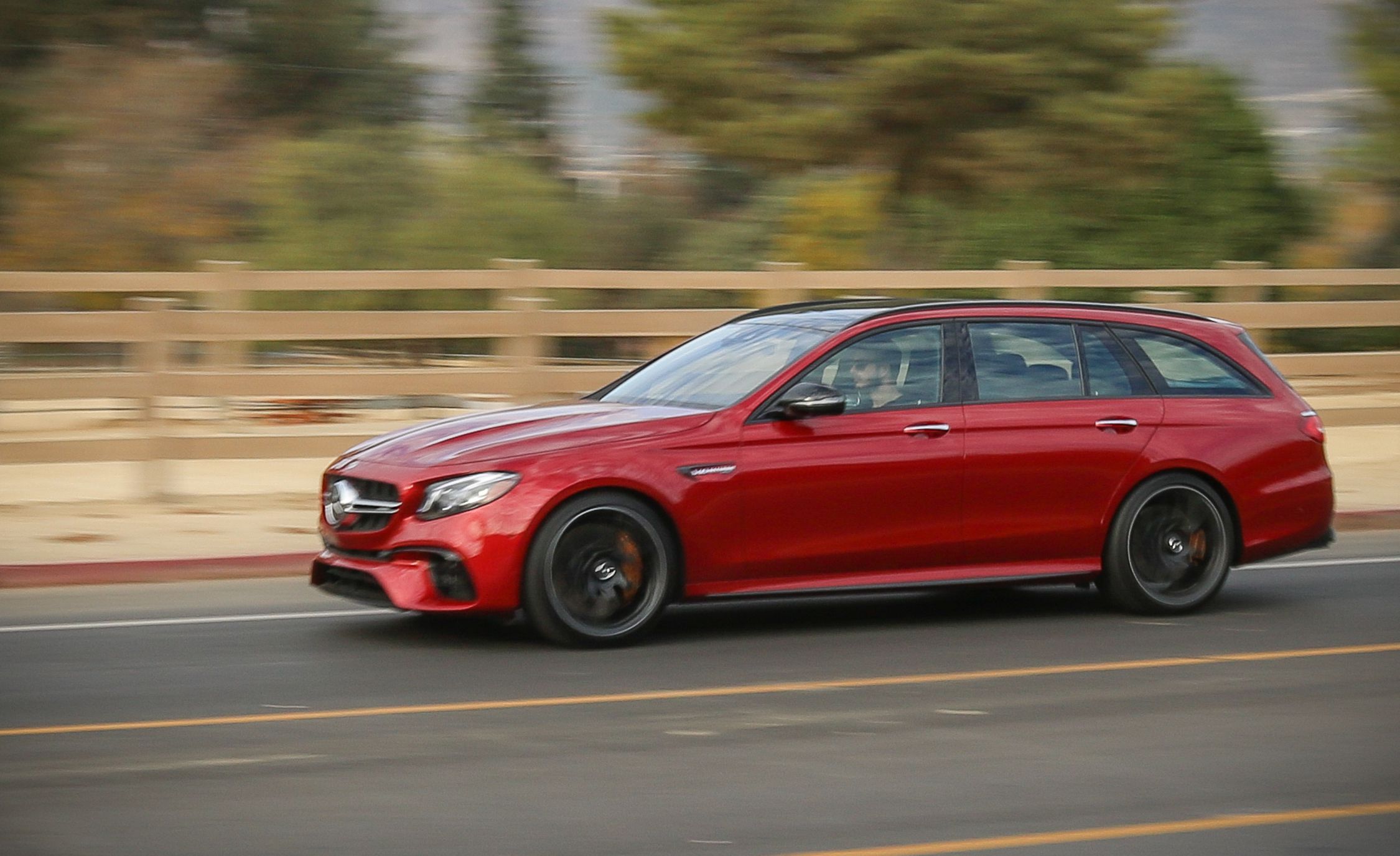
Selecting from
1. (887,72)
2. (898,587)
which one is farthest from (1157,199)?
(898,587)

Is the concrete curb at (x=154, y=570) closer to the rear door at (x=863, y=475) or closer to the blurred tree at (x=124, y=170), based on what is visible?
the rear door at (x=863, y=475)

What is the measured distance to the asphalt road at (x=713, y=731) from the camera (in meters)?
5.70

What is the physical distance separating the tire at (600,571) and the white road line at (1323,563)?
14.7 feet

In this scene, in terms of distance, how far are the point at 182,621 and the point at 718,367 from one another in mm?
2897

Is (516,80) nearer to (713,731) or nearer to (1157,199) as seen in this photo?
(1157,199)

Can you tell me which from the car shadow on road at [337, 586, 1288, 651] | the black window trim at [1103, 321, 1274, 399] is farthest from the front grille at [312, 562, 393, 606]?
the black window trim at [1103, 321, 1274, 399]

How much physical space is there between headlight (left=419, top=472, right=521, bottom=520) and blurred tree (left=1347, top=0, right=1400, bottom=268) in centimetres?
2853

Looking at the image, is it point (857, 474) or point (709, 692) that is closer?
point (709, 692)

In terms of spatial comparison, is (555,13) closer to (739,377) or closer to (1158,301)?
(1158,301)

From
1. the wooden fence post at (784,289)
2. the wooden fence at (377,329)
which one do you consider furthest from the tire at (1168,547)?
the wooden fence post at (784,289)

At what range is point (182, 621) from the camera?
9.42m

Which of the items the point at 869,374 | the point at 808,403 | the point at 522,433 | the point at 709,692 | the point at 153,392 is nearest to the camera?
the point at 709,692

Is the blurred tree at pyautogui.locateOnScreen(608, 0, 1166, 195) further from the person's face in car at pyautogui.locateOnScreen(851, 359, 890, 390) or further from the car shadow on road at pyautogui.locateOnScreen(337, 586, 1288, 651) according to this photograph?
the person's face in car at pyautogui.locateOnScreen(851, 359, 890, 390)

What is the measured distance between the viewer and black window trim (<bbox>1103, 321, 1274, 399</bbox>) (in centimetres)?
963
